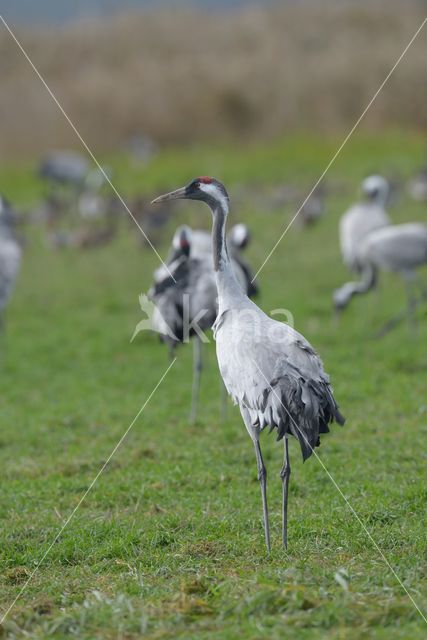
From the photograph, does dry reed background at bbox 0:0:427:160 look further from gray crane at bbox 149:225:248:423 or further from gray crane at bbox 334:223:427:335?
gray crane at bbox 149:225:248:423

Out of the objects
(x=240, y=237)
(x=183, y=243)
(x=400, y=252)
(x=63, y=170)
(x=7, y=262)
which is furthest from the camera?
(x=63, y=170)

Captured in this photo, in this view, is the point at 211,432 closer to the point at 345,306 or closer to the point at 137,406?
the point at 137,406

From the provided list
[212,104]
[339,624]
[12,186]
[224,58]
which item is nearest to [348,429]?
[339,624]

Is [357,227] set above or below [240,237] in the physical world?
below

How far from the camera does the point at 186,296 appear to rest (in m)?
7.54

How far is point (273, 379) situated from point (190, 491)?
1560 mm

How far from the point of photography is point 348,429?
284 inches

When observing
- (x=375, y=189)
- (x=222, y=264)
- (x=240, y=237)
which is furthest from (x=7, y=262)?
(x=222, y=264)

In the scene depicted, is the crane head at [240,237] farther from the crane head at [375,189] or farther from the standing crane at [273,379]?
the crane head at [375,189]

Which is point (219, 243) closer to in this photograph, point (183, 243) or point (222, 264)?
point (222, 264)

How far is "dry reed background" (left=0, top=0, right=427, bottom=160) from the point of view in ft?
85.8

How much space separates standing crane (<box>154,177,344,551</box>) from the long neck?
0.21 feet

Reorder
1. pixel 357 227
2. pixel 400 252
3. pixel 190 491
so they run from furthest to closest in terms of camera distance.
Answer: pixel 357 227 < pixel 400 252 < pixel 190 491

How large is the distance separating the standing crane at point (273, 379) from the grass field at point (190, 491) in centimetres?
54
